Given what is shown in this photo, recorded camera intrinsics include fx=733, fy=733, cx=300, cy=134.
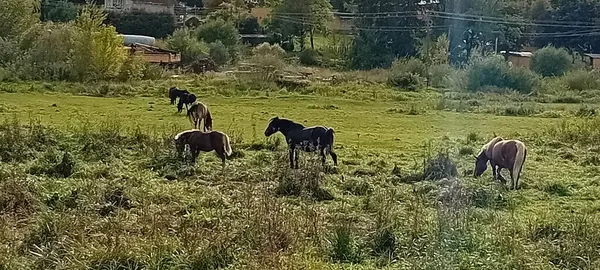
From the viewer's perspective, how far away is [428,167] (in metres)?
12.2

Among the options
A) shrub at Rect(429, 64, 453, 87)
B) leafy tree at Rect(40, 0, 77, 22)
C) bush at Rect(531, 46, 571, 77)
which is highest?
leafy tree at Rect(40, 0, 77, 22)

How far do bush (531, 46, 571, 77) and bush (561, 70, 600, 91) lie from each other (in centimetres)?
601

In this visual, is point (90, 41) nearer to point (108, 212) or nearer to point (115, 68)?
point (115, 68)

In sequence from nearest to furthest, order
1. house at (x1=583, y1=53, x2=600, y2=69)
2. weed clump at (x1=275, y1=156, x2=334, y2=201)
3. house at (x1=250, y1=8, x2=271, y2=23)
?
weed clump at (x1=275, y1=156, x2=334, y2=201) → house at (x1=583, y1=53, x2=600, y2=69) → house at (x1=250, y1=8, x2=271, y2=23)

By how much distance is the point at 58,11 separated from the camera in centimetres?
5566

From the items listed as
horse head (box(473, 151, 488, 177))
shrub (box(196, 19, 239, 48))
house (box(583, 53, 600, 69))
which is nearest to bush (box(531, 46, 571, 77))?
house (box(583, 53, 600, 69))

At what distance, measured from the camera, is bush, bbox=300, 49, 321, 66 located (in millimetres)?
52781

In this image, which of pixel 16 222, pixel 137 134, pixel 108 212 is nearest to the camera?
pixel 16 222

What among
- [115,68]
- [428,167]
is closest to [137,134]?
[428,167]

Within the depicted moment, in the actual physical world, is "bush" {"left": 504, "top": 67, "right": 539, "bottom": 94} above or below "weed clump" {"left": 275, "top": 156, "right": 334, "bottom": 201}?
above

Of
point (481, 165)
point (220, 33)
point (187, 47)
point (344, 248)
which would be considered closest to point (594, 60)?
point (220, 33)

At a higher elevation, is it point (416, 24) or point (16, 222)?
point (416, 24)

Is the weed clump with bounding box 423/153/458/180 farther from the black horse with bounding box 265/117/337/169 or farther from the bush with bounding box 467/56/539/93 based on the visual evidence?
the bush with bounding box 467/56/539/93

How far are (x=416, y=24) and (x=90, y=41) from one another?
28070 millimetres
